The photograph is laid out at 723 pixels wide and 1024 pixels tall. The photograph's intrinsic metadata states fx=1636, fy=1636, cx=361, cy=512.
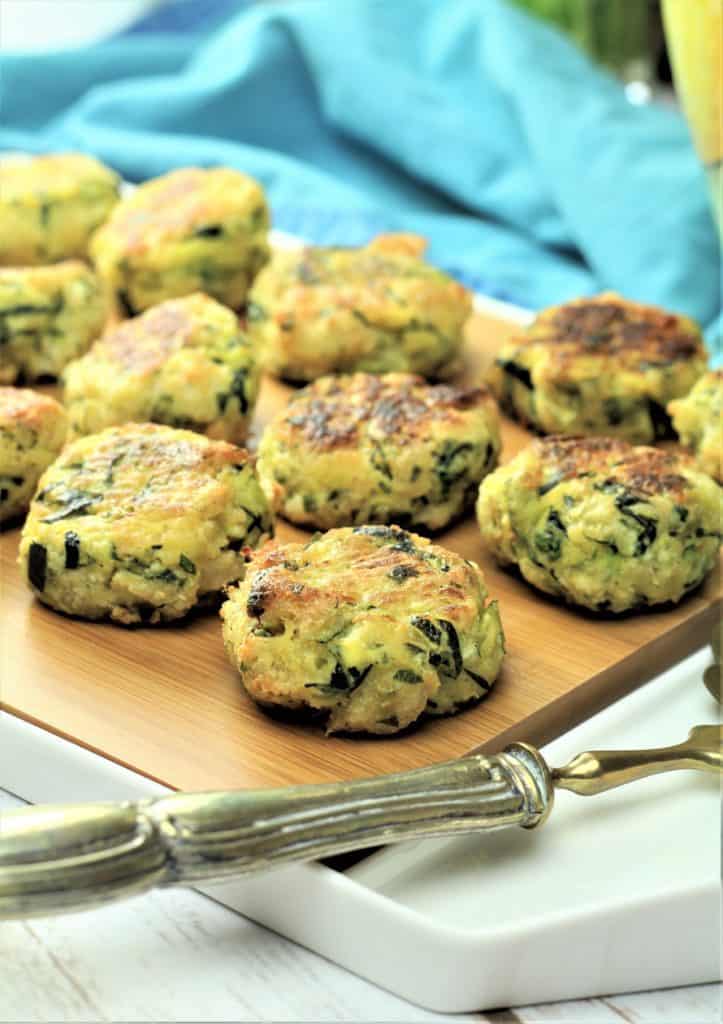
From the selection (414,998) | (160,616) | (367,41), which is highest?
(367,41)

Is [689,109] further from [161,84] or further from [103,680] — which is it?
[161,84]

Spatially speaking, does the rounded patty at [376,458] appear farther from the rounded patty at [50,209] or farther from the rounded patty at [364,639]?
the rounded patty at [50,209]

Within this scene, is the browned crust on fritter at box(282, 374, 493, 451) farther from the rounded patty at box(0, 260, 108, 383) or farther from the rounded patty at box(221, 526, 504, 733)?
the rounded patty at box(0, 260, 108, 383)

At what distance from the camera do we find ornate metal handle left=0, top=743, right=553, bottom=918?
1901mm

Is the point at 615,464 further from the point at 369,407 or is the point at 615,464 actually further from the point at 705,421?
the point at 369,407

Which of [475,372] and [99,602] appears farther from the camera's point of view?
[475,372]

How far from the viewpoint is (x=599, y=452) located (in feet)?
9.31

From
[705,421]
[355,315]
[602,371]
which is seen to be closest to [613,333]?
[602,371]

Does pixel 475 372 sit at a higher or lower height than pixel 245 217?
lower

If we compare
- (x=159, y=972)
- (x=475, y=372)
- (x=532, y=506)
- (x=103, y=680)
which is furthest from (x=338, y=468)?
(x=159, y=972)

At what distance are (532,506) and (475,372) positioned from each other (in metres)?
0.97

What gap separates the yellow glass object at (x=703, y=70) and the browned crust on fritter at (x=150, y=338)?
1.15 metres

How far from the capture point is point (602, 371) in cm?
323

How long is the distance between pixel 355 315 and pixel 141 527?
97 centimetres
